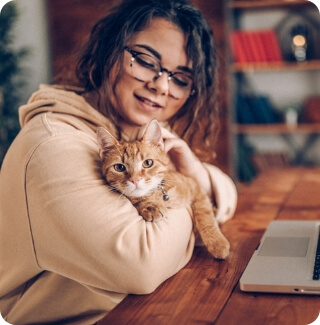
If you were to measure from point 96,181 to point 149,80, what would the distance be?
0.40m

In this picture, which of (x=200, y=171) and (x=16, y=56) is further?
(x=16, y=56)

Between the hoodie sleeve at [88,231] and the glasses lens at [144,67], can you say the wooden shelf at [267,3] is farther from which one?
the hoodie sleeve at [88,231]

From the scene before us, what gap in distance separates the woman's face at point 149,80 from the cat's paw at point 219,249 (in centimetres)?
42

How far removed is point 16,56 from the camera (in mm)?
3717

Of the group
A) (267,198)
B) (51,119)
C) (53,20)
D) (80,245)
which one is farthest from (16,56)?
(80,245)

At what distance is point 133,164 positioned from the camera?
132 centimetres

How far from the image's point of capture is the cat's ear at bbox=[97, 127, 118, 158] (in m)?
1.27

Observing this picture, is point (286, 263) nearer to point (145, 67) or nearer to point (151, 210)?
point (151, 210)

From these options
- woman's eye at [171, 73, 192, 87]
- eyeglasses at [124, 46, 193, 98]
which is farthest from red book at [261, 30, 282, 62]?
eyeglasses at [124, 46, 193, 98]

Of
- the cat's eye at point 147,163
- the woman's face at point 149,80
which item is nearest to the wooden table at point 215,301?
the cat's eye at point 147,163

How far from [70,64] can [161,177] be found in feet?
2.14

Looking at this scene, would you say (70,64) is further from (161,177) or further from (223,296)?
(223,296)

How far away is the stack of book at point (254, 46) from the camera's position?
4.07 metres

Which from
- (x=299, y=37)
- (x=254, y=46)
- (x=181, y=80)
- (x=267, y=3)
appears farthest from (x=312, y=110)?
(x=181, y=80)
